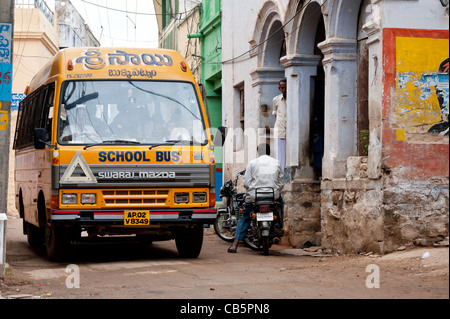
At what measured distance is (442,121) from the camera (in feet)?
36.5

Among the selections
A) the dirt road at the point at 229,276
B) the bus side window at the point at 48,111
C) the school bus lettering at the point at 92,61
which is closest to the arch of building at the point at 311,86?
the dirt road at the point at 229,276

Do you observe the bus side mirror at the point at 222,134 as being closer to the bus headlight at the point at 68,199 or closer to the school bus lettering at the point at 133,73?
the school bus lettering at the point at 133,73

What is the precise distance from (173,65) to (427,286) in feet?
17.3

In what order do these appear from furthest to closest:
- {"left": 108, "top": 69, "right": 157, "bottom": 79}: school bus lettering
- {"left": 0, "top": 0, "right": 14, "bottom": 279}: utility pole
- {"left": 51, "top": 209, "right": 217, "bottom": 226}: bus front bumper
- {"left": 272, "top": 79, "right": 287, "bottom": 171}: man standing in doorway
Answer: {"left": 272, "top": 79, "right": 287, "bottom": 171}: man standing in doorway
{"left": 108, "top": 69, "right": 157, "bottom": 79}: school bus lettering
{"left": 51, "top": 209, "right": 217, "bottom": 226}: bus front bumper
{"left": 0, "top": 0, "right": 14, "bottom": 279}: utility pole

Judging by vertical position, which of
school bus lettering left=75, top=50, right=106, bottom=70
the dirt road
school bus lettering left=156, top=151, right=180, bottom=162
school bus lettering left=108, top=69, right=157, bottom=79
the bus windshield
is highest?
school bus lettering left=75, top=50, right=106, bottom=70

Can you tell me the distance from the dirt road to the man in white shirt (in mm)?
467

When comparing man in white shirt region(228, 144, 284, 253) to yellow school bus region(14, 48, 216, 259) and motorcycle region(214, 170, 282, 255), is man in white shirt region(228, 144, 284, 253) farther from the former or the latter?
yellow school bus region(14, 48, 216, 259)

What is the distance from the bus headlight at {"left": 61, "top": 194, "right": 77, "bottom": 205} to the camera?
34.9 ft

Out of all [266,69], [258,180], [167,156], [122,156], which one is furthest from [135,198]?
[266,69]

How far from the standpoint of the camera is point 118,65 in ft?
37.6

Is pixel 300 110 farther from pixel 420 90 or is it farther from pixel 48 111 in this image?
pixel 48 111

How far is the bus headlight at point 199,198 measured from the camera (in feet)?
36.0

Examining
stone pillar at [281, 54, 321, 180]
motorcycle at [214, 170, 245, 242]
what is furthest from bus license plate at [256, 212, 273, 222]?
stone pillar at [281, 54, 321, 180]

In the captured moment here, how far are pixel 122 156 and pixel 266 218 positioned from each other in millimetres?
2661
